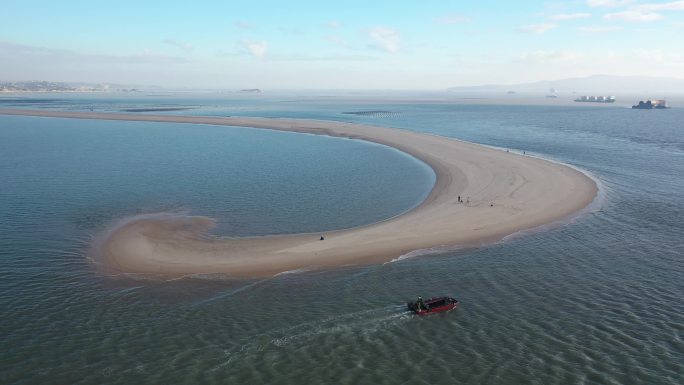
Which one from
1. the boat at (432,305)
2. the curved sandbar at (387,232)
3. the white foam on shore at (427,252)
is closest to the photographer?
the boat at (432,305)

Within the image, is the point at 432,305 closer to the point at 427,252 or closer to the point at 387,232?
the point at 427,252

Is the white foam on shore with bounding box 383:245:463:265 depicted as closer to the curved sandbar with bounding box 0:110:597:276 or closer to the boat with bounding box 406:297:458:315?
the curved sandbar with bounding box 0:110:597:276

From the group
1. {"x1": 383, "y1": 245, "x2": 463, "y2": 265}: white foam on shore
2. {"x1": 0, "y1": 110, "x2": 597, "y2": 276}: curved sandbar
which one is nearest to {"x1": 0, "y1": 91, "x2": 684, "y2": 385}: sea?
{"x1": 383, "y1": 245, "x2": 463, "y2": 265}: white foam on shore

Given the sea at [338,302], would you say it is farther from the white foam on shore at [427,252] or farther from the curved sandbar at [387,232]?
the curved sandbar at [387,232]

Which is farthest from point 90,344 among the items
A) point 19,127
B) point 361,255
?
point 19,127

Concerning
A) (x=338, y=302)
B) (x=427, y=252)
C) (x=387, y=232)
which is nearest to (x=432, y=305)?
(x=338, y=302)

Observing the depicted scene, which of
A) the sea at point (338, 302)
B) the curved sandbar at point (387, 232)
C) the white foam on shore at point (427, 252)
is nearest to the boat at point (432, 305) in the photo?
the sea at point (338, 302)

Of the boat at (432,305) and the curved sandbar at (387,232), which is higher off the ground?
the curved sandbar at (387,232)
